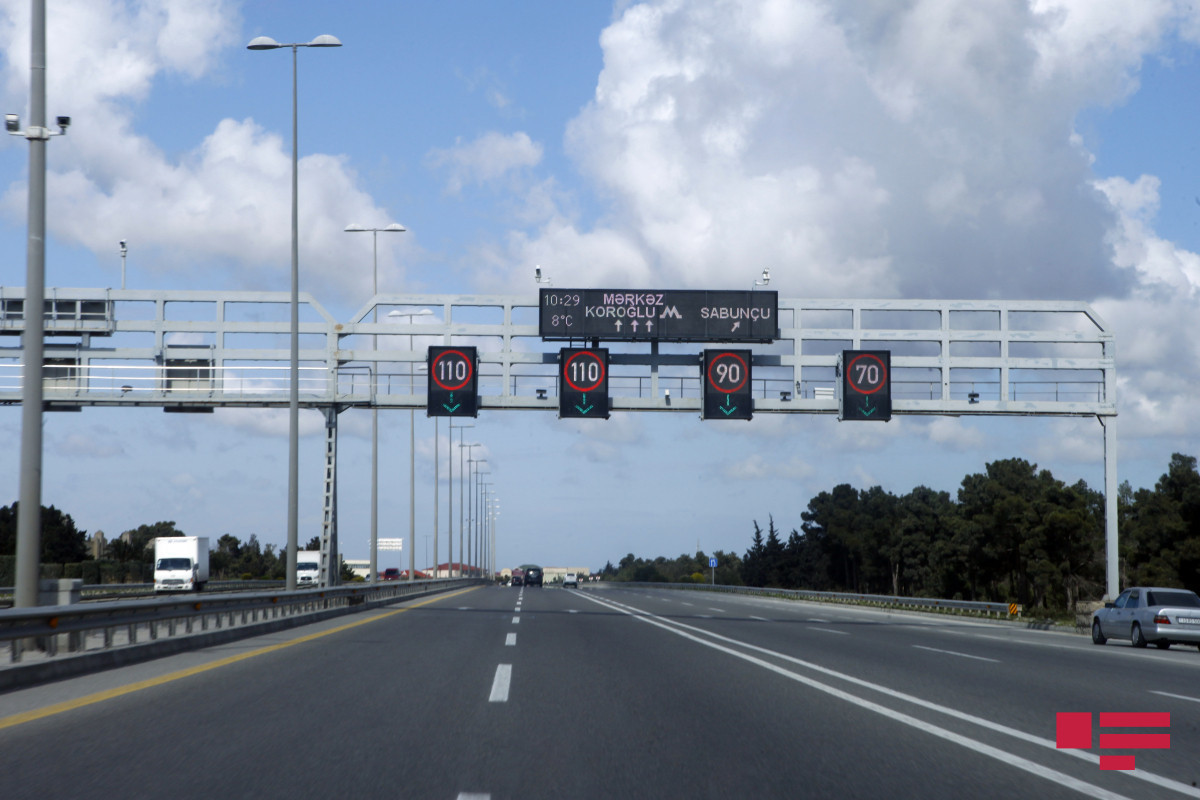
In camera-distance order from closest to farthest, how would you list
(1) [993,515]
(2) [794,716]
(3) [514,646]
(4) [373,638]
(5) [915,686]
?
1. (2) [794,716]
2. (5) [915,686]
3. (3) [514,646]
4. (4) [373,638]
5. (1) [993,515]

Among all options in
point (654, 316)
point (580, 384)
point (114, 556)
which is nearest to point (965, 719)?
point (580, 384)

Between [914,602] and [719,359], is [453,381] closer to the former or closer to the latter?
[719,359]

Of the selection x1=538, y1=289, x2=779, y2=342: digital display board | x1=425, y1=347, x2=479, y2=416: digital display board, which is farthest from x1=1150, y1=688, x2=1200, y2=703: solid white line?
x1=425, y1=347, x2=479, y2=416: digital display board

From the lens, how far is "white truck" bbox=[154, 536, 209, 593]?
52.0 metres

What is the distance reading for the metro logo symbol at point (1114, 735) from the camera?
27.9ft

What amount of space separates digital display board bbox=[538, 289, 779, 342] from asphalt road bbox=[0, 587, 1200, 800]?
16044mm

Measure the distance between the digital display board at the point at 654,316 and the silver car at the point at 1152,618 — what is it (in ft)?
39.2

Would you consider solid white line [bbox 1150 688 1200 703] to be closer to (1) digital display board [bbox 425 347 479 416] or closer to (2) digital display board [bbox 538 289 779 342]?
(2) digital display board [bbox 538 289 779 342]

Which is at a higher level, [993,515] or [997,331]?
[997,331]

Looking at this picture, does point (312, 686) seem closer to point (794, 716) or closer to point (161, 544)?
point (794, 716)

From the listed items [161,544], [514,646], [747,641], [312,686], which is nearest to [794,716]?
[312,686]

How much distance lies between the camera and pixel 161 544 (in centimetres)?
5325

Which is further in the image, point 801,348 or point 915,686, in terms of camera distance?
point 801,348

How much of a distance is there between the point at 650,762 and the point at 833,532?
13722 centimetres
